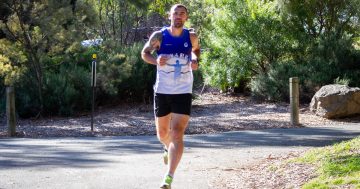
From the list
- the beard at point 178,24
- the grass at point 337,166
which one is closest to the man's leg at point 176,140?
the beard at point 178,24

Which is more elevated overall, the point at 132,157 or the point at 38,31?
the point at 38,31

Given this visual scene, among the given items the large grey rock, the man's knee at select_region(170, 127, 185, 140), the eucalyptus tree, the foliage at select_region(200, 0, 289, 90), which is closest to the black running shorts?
the man's knee at select_region(170, 127, 185, 140)

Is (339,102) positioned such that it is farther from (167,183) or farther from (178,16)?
(167,183)

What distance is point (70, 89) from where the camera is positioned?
16078 millimetres

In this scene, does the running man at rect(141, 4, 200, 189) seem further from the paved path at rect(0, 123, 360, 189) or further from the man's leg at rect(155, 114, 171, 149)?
the paved path at rect(0, 123, 360, 189)

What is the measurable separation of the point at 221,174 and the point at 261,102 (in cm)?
1235

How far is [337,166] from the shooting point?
5676 millimetres

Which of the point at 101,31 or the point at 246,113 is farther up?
the point at 101,31

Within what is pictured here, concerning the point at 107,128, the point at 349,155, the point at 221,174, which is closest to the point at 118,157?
the point at 221,174

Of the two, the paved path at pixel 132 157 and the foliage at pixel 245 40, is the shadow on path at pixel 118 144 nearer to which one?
the paved path at pixel 132 157

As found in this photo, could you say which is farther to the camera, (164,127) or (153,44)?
(164,127)

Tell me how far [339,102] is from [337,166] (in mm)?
8124

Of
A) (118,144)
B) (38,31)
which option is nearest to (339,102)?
(118,144)

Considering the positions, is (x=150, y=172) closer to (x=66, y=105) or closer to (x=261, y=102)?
(x=66, y=105)
